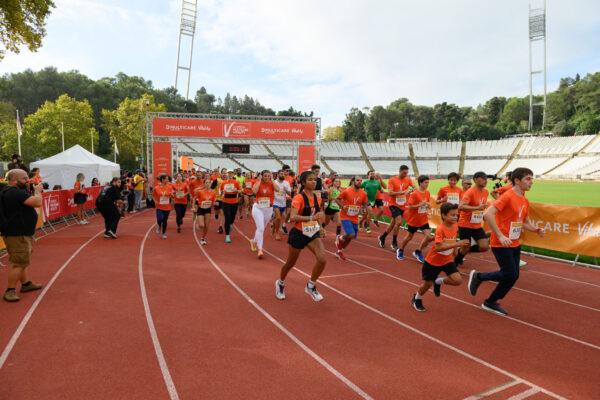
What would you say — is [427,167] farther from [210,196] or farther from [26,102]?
[26,102]

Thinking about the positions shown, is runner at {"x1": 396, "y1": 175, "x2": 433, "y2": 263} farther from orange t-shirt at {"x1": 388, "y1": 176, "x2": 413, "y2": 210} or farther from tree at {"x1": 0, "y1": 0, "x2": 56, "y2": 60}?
tree at {"x1": 0, "y1": 0, "x2": 56, "y2": 60}

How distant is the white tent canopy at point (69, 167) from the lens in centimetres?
2005

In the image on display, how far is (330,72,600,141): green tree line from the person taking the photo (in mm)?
82312

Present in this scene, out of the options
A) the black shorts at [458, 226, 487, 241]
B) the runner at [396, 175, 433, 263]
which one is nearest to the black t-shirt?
the runner at [396, 175, 433, 263]

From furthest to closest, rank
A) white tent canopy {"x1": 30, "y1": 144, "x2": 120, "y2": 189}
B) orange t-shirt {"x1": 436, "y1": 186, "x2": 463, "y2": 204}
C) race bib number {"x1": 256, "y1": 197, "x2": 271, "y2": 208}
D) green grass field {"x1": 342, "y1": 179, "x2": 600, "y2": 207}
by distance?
green grass field {"x1": 342, "y1": 179, "x2": 600, "y2": 207}, white tent canopy {"x1": 30, "y1": 144, "x2": 120, "y2": 189}, race bib number {"x1": 256, "y1": 197, "x2": 271, "y2": 208}, orange t-shirt {"x1": 436, "y1": 186, "x2": 463, "y2": 204}

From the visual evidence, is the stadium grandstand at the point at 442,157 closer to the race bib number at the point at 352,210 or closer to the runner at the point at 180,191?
the runner at the point at 180,191

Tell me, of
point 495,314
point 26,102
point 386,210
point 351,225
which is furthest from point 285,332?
point 26,102

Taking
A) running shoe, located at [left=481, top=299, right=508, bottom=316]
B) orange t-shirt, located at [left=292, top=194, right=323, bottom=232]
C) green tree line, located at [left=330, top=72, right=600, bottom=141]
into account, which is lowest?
running shoe, located at [left=481, top=299, right=508, bottom=316]

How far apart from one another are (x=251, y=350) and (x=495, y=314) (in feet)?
12.1

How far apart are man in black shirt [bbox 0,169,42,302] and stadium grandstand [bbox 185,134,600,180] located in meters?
49.0

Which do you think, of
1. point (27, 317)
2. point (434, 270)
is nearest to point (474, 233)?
point (434, 270)

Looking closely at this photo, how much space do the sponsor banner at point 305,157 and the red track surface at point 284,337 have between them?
19395 millimetres

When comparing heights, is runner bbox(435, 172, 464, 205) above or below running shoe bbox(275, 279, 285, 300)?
above

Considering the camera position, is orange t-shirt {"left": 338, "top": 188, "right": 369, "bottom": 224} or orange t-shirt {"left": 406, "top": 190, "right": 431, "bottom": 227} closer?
orange t-shirt {"left": 406, "top": 190, "right": 431, "bottom": 227}
